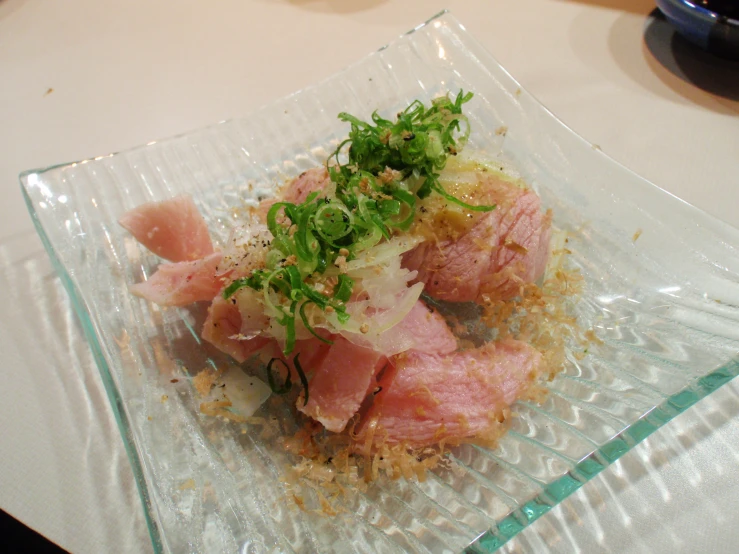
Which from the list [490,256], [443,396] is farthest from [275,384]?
[490,256]

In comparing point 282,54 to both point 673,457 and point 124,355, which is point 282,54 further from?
point 673,457

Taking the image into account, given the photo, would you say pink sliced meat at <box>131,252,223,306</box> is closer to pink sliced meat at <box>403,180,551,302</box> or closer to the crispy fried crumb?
the crispy fried crumb

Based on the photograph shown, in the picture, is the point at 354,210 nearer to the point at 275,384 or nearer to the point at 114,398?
the point at 275,384

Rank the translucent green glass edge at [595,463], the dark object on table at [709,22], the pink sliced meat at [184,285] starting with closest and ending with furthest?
1. the translucent green glass edge at [595,463]
2. the pink sliced meat at [184,285]
3. the dark object on table at [709,22]

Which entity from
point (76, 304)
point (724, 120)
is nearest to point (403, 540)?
point (76, 304)

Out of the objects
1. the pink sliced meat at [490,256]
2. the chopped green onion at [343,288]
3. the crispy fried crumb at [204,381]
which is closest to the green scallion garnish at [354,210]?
the chopped green onion at [343,288]

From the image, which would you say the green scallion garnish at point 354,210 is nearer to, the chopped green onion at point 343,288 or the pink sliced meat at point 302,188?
the chopped green onion at point 343,288

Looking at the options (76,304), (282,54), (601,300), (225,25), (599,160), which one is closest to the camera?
(76,304)
